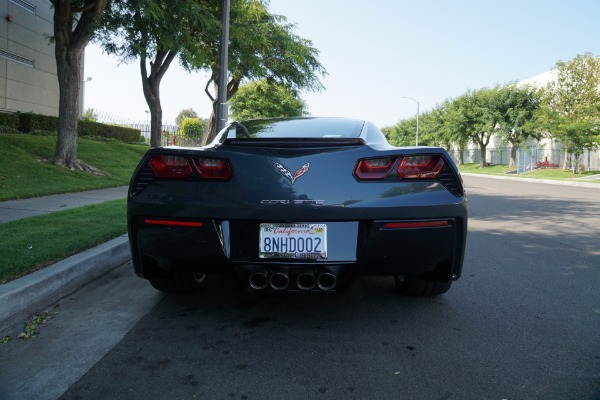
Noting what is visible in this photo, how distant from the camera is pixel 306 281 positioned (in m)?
2.83

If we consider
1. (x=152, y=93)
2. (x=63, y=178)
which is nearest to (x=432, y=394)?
(x=63, y=178)

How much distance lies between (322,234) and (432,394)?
1028mm

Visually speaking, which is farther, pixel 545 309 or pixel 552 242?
pixel 552 242

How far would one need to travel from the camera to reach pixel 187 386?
231 centimetres

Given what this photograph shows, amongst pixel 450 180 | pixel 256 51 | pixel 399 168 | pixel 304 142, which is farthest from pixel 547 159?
pixel 304 142

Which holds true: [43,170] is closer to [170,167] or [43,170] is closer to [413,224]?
[170,167]

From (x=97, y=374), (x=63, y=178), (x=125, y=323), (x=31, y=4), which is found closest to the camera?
(x=97, y=374)

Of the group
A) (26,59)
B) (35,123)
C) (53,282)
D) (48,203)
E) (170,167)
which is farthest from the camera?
(26,59)

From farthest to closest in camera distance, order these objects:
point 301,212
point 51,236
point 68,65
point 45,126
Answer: point 45,126 → point 68,65 → point 51,236 → point 301,212

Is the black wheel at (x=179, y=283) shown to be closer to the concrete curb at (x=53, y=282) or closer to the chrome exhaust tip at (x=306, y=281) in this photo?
the concrete curb at (x=53, y=282)

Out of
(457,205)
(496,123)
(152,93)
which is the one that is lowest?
(457,205)

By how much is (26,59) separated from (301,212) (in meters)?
23.5

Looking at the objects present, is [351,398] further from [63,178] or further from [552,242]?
[63,178]

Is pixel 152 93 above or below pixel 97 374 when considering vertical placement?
above
